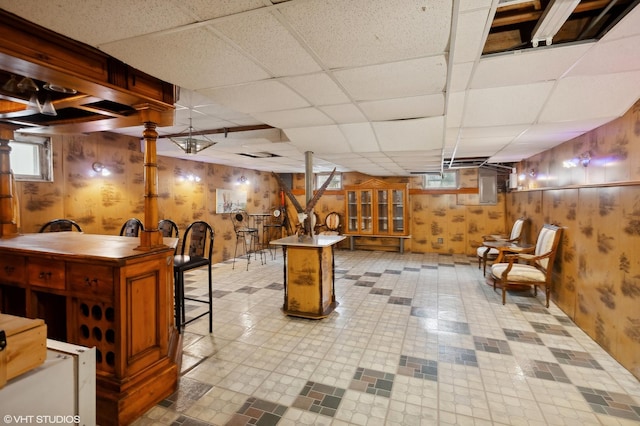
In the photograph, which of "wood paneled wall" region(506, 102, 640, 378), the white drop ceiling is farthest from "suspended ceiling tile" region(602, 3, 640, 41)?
"wood paneled wall" region(506, 102, 640, 378)

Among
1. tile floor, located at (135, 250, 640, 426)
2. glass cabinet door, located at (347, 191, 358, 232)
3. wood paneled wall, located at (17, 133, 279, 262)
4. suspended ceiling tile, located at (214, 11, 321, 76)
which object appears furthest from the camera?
glass cabinet door, located at (347, 191, 358, 232)

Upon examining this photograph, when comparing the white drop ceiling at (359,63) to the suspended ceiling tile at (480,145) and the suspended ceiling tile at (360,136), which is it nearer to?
the suspended ceiling tile at (360,136)

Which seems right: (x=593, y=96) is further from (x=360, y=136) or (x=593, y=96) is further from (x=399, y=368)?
(x=399, y=368)

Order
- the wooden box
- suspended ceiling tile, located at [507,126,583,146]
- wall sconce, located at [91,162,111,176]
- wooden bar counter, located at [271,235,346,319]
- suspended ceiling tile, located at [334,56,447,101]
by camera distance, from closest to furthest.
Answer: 1. the wooden box
2. suspended ceiling tile, located at [334,56,447,101]
3. suspended ceiling tile, located at [507,126,583,146]
4. wooden bar counter, located at [271,235,346,319]
5. wall sconce, located at [91,162,111,176]

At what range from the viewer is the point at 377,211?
7738 millimetres

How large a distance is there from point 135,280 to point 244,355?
122cm

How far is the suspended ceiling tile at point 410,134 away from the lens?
Result: 284 centimetres

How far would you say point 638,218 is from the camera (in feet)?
7.46

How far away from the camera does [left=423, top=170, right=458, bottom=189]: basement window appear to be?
757 centimetres

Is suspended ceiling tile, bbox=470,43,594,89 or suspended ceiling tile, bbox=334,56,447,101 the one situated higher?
suspended ceiling tile, bbox=470,43,594,89

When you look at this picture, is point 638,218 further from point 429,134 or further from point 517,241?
point 517,241

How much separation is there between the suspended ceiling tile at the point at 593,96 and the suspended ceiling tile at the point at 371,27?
1.32 metres

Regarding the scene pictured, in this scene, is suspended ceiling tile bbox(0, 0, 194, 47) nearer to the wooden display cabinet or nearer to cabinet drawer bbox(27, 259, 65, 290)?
cabinet drawer bbox(27, 259, 65, 290)

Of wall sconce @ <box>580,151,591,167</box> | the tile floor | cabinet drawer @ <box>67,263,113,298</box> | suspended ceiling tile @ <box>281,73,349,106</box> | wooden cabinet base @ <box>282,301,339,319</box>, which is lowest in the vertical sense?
the tile floor
